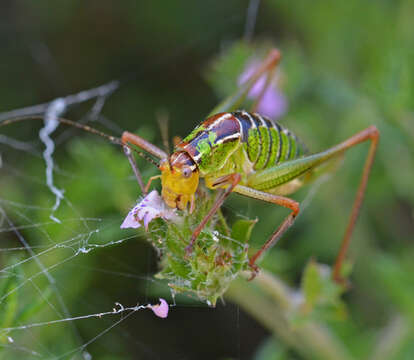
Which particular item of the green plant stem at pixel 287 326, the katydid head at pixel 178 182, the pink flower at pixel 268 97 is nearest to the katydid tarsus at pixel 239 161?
the katydid head at pixel 178 182

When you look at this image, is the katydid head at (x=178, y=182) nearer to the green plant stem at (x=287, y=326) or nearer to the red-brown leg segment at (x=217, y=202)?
the red-brown leg segment at (x=217, y=202)

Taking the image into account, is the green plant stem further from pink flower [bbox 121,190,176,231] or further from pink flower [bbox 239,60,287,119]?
pink flower [bbox 239,60,287,119]

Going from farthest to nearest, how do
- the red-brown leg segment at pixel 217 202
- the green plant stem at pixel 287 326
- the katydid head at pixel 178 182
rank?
the green plant stem at pixel 287 326 < the katydid head at pixel 178 182 < the red-brown leg segment at pixel 217 202

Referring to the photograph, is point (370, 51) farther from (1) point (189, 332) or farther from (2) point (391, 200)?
(1) point (189, 332)

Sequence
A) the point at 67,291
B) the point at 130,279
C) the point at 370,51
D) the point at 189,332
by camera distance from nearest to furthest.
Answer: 1. the point at 67,291
2. the point at 130,279
3. the point at 189,332
4. the point at 370,51

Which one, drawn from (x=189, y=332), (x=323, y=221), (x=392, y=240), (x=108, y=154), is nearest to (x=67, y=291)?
(x=108, y=154)
